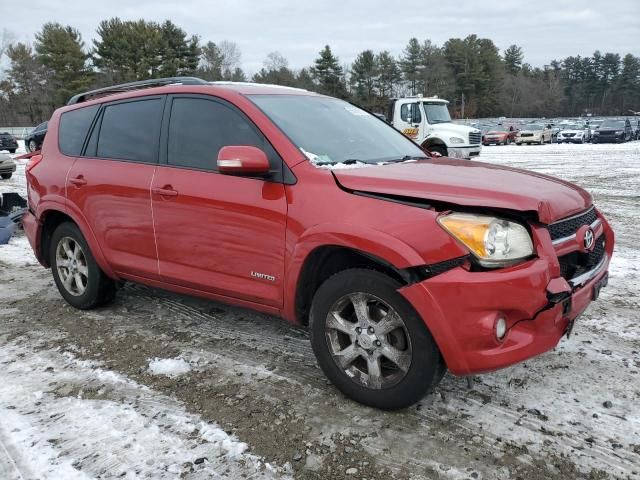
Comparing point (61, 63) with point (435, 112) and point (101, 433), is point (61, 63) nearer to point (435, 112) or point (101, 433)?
point (435, 112)

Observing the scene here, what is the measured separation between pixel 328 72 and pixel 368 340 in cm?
7494

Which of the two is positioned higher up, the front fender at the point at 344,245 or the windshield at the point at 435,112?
the windshield at the point at 435,112

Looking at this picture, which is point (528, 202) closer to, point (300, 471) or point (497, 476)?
point (497, 476)

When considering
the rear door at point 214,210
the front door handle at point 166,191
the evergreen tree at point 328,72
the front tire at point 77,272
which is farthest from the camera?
the evergreen tree at point 328,72

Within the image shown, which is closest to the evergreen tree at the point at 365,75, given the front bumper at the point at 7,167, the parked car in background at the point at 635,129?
the parked car in background at the point at 635,129

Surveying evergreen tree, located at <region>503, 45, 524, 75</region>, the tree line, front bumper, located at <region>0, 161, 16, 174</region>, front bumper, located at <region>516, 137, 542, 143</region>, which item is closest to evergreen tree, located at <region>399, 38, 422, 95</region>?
the tree line

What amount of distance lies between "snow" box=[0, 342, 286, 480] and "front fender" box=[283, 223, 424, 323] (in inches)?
34.9

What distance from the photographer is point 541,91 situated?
95.1 metres

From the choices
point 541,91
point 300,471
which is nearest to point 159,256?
point 300,471

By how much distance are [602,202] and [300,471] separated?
8.76 metres

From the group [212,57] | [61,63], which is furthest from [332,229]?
[212,57]

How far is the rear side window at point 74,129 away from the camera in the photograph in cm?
446

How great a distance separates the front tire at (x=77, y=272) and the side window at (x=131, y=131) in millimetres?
791

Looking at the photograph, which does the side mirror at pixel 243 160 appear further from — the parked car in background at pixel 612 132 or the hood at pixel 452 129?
the parked car in background at pixel 612 132
